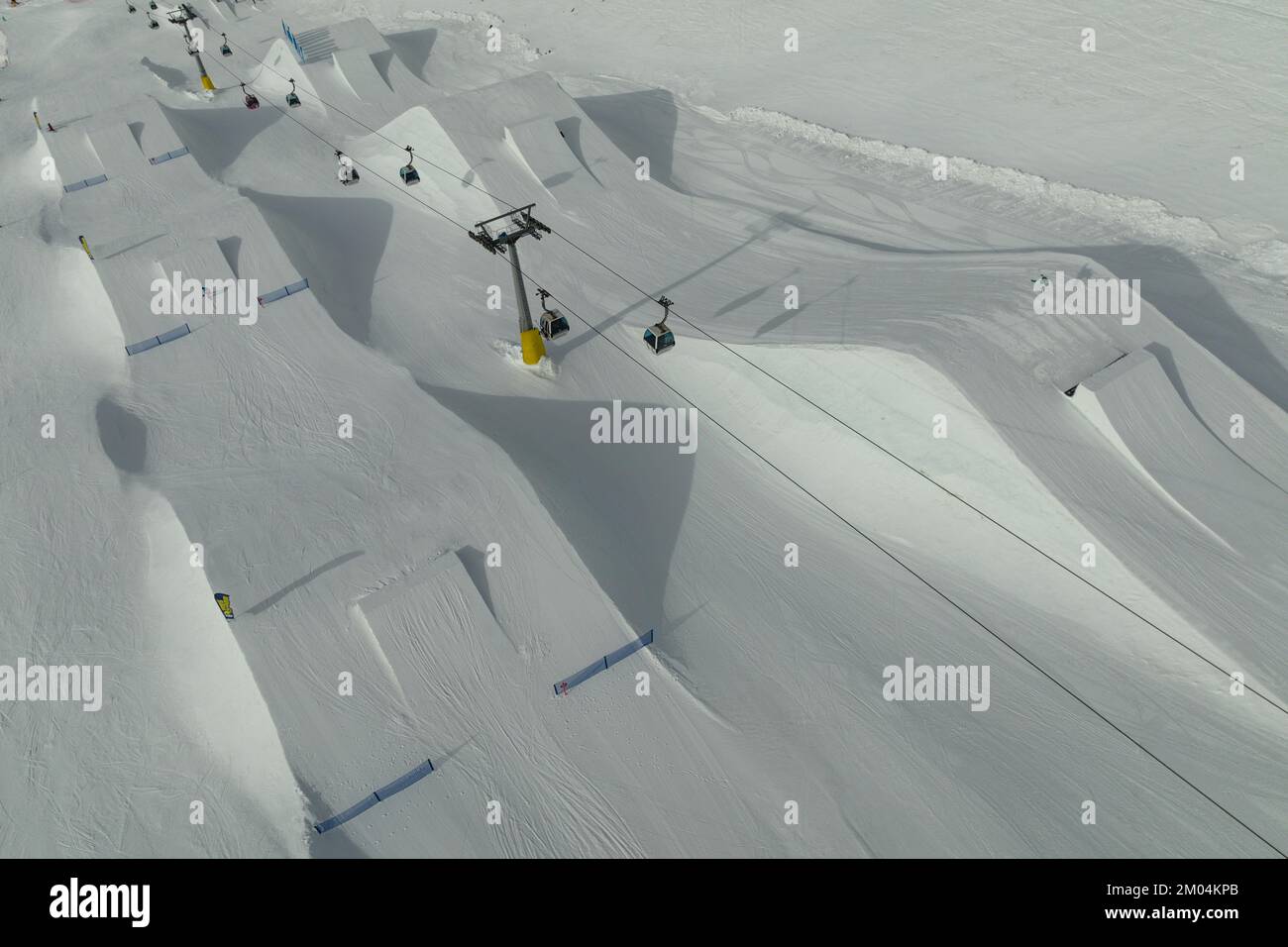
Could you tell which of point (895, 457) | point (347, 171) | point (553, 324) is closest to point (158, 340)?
point (553, 324)

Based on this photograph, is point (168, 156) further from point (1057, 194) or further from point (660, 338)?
point (1057, 194)

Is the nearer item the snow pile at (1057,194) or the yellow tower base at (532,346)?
the yellow tower base at (532,346)

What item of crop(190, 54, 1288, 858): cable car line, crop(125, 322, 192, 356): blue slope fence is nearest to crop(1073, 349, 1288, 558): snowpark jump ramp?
crop(190, 54, 1288, 858): cable car line

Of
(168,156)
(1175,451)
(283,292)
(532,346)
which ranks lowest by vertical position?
(1175,451)

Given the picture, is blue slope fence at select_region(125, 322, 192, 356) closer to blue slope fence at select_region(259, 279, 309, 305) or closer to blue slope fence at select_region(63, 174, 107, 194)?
blue slope fence at select_region(259, 279, 309, 305)

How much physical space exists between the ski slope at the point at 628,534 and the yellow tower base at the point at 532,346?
0.43 metres

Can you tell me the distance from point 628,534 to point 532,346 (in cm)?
613

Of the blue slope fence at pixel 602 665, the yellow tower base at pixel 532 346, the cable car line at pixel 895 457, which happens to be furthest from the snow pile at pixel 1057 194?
the blue slope fence at pixel 602 665

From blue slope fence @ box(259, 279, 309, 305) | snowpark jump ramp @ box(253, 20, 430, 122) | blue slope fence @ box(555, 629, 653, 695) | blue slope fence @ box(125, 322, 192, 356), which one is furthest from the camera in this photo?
snowpark jump ramp @ box(253, 20, 430, 122)

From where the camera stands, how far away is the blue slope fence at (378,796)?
11553 mm

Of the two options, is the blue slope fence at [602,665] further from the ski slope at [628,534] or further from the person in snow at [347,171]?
the person in snow at [347,171]

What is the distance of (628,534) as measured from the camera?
16.3m

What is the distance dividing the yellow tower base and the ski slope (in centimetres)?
43

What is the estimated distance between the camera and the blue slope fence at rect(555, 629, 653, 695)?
1310 centimetres
